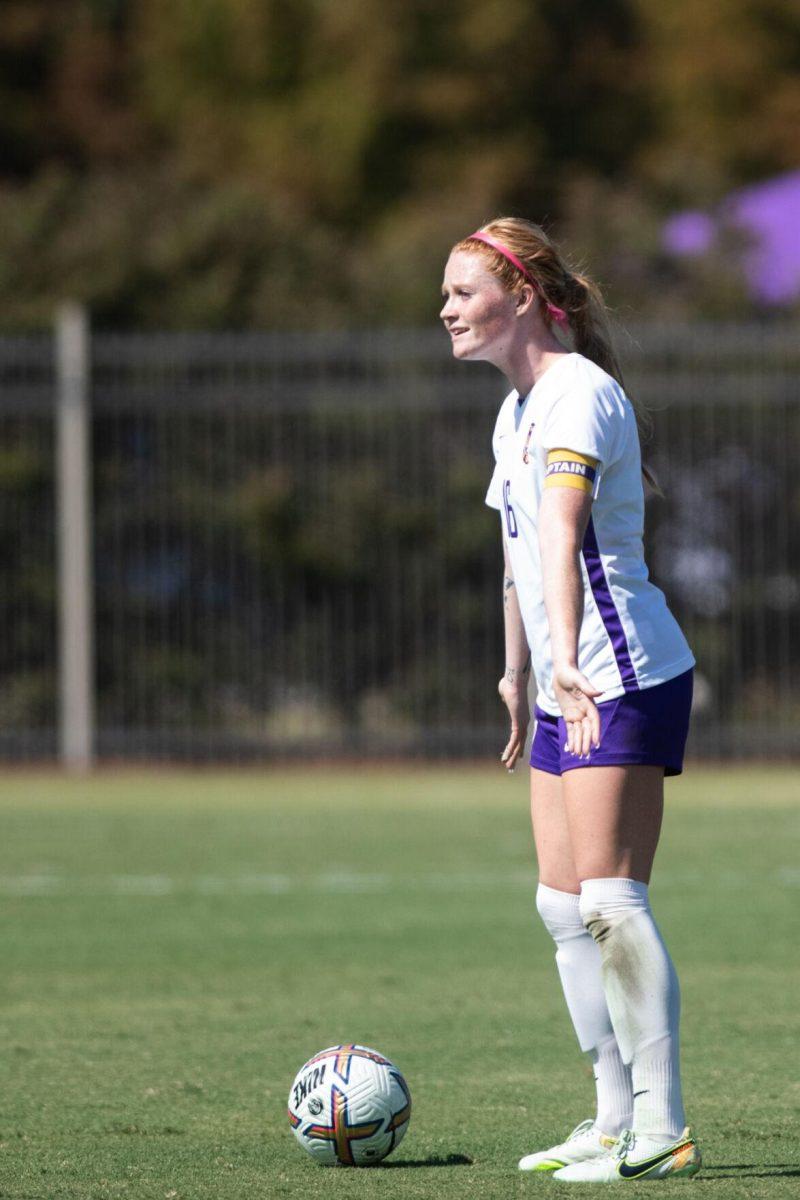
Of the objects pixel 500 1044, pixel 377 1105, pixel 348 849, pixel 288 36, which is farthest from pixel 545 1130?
pixel 288 36

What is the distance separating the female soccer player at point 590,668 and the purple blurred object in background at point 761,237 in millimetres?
14884

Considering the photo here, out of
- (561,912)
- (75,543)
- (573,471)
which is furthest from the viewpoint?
(75,543)

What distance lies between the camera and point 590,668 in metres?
4.31

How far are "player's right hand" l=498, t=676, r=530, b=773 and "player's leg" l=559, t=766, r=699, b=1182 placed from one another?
54cm

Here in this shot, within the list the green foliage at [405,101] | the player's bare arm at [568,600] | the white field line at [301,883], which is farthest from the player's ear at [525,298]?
the green foliage at [405,101]

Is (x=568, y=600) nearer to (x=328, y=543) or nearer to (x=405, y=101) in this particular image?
(x=328, y=543)

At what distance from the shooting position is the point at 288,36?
86.1 feet

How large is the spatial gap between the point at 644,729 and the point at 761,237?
15797mm

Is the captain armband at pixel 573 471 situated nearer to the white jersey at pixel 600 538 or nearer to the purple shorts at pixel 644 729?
the white jersey at pixel 600 538

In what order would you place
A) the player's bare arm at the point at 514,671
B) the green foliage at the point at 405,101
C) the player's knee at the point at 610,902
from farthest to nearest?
the green foliage at the point at 405,101 < the player's bare arm at the point at 514,671 < the player's knee at the point at 610,902

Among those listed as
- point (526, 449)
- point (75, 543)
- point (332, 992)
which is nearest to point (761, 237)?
point (75, 543)

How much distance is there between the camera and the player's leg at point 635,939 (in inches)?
170

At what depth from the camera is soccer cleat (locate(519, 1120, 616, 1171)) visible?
177 inches

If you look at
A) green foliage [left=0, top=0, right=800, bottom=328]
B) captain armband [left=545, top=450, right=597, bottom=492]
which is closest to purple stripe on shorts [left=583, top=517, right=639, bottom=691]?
→ captain armband [left=545, top=450, right=597, bottom=492]
